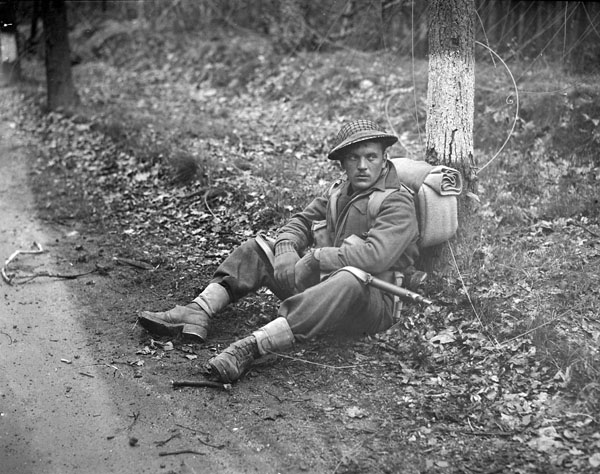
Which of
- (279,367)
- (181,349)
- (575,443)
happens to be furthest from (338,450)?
(181,349)

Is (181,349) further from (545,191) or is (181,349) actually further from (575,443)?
(545,191)

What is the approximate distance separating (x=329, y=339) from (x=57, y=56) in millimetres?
10921

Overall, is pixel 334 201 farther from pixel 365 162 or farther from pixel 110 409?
pixel 110 409

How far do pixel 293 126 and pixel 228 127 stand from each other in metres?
1.12

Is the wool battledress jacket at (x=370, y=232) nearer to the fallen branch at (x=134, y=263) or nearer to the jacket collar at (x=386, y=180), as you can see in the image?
the jacket collar at (x=386, y=180)

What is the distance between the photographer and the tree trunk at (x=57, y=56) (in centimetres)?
1355

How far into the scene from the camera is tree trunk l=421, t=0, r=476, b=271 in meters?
5.71

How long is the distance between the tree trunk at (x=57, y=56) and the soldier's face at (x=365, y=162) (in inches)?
401

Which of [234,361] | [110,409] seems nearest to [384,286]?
[234,361]

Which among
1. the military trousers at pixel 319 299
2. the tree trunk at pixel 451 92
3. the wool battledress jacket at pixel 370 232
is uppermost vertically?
the tree trunk at pixel 451 92

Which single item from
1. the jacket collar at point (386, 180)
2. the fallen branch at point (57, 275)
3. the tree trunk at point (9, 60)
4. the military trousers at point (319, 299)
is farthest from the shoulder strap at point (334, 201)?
the tree trunk at point (9, 60)

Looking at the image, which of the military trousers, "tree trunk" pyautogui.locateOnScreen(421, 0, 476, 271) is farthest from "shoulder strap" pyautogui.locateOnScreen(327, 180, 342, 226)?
"tree trunk" pyautogui.locateOnScreen(421, 0, 476, 271)

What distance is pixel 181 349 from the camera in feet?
17.8

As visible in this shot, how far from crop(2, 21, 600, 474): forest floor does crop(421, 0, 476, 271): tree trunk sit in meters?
0.67
